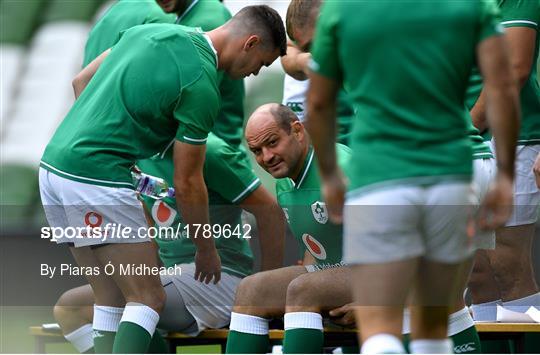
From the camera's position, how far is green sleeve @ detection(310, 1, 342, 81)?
9.95 feet

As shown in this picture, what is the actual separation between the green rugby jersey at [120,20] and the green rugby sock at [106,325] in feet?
4.46

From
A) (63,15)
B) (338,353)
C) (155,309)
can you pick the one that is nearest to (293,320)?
(155,309)

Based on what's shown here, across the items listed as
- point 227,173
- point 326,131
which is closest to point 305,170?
point 227,173

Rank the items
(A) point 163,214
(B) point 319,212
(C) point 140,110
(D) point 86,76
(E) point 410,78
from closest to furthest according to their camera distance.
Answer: (E) point 410,78
(C) point 140,110
(B) point 319,212
(D) point 86,76
(A) point 163,214

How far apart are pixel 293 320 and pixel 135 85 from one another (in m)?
1.02

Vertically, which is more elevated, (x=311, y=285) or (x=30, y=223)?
(x=30, y=223)

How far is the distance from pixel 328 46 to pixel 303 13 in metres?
1.73

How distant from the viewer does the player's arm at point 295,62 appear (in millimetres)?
5262

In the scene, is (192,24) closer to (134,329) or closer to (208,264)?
(208,264)

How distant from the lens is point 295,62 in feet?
17.4

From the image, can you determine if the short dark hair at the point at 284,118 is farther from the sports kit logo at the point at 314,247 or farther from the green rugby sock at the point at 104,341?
the green rugby sock at the point at 104,341

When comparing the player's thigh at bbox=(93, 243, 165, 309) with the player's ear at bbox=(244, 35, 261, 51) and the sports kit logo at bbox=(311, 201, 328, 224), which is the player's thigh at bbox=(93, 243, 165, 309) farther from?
the player's ear at bbox=(244, 35, 261, 51)

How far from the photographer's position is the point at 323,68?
10.1 feet

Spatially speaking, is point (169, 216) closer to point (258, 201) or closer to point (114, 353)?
point (258, 201)
